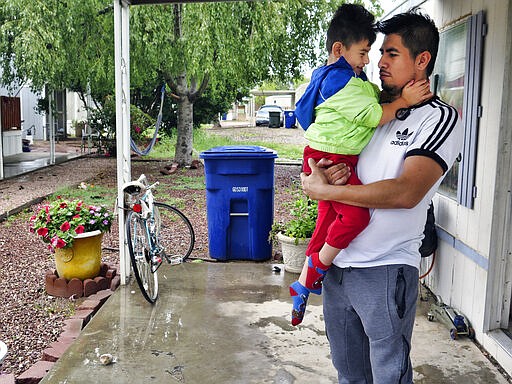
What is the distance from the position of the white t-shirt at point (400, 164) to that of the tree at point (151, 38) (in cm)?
923

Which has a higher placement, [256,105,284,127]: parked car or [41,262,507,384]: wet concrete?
[256,105,284,127]: parked car

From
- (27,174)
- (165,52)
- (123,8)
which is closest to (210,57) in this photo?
(165,52)

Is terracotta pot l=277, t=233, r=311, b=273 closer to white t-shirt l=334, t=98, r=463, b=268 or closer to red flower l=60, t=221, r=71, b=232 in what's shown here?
red flower l=60, t=221, r=71, b=232

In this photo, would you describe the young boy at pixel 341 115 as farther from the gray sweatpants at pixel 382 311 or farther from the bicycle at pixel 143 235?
the bicycle at pixel 143 235

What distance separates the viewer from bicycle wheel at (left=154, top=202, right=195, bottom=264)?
633 cm

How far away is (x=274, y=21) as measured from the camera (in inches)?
461

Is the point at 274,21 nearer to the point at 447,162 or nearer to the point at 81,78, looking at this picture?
the point at 81,78

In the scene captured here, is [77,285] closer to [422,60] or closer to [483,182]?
[483,182]

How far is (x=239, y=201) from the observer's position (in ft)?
19.9

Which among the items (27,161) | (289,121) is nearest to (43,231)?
(27,161)

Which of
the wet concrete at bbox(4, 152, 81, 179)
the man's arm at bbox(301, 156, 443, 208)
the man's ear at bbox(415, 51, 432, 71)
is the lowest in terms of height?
the wet concrete at bbox(4, 152, 81, 179)

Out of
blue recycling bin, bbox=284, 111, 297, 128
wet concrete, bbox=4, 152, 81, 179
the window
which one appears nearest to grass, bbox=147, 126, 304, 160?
wet concrete, bbox=4, 152, 81, 179

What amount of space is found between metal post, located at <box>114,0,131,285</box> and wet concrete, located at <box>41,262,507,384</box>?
0.85 m

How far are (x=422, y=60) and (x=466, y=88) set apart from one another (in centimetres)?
222
